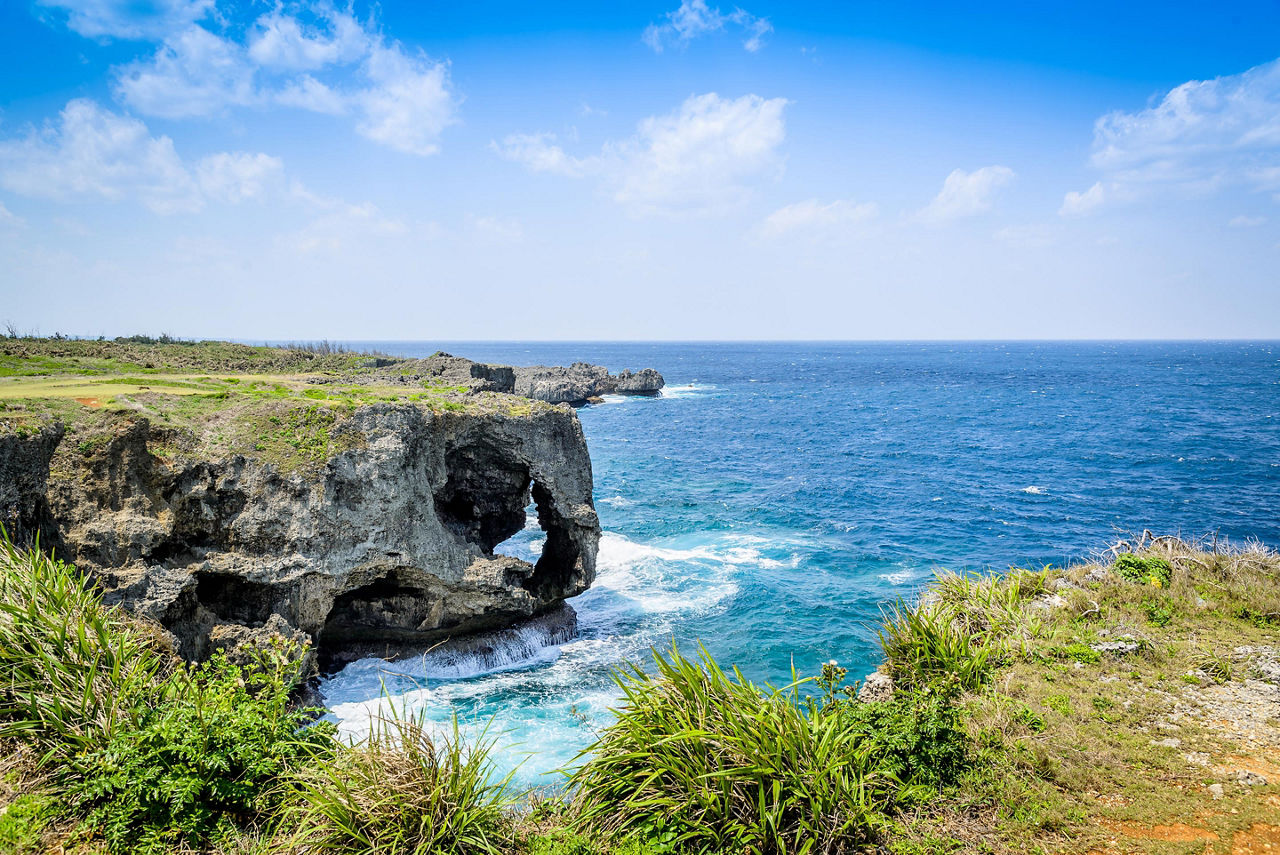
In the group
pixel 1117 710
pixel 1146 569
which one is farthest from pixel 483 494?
pixel 1117 710

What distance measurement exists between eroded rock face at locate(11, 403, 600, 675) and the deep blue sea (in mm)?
2280

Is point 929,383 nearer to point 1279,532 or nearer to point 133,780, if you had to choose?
point 1279,532

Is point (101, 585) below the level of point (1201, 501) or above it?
above

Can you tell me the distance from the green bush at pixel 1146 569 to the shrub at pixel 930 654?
17.9 ft

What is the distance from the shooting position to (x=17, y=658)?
8305 mm

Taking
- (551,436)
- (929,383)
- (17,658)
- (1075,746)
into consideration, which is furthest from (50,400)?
(929,383)

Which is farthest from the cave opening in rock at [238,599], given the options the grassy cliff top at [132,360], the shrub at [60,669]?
the grassy cliff top at [132,360]

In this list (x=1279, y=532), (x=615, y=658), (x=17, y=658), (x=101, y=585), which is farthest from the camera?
(x=1279, y=532)

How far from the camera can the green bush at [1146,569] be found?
45.4ft

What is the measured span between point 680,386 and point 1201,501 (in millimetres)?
85658

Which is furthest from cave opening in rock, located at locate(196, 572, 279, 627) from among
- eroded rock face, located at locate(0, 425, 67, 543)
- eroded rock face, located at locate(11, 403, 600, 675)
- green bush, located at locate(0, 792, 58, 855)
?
green bush, located at locate(0, 792, 58, 855)

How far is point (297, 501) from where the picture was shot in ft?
62.1

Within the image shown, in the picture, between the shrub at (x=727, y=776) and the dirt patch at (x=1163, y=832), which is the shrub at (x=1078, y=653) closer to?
the dirt patch at (x=1163, y=832)

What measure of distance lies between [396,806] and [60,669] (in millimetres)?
5094
